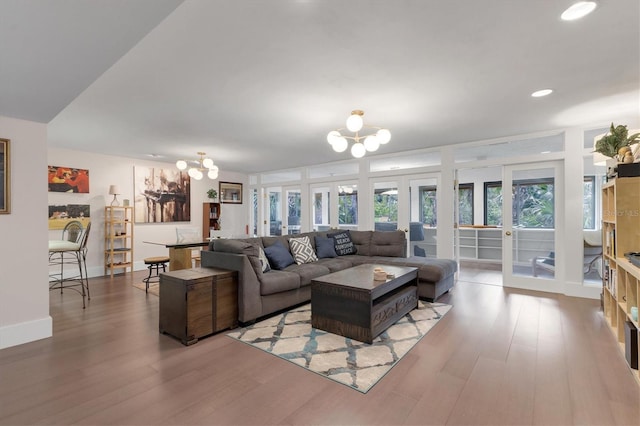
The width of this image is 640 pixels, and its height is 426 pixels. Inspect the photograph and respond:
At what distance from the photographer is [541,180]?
484 cm

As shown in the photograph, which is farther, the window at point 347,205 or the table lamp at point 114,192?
the window at point 347,205

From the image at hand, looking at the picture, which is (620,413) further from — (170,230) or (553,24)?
(170,230)

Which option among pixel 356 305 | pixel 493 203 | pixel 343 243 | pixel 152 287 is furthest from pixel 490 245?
pixel 152 287

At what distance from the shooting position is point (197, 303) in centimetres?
283

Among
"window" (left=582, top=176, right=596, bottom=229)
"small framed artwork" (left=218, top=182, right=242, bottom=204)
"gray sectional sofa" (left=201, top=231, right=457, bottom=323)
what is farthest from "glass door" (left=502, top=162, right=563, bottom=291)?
"small framed artwork" (left=218, top=182, right=242, bottom=204)

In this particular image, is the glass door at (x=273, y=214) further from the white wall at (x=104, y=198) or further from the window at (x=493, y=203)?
the window at (x=493, y=203)

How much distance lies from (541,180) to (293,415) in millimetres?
5150

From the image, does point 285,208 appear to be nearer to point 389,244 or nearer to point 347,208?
point 347,208

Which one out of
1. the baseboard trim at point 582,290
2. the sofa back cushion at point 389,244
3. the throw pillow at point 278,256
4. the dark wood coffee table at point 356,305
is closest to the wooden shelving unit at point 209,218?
the throw pillow at point 278,256

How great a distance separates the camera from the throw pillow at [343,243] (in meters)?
5.31

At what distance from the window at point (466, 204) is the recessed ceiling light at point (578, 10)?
6596mm

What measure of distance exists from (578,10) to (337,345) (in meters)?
2.99

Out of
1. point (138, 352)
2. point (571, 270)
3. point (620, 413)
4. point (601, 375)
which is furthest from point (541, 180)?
point (138, 352)

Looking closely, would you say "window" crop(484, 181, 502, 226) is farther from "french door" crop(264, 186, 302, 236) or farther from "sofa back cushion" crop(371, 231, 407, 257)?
"french door" crop(264, 186, 302, 236)
